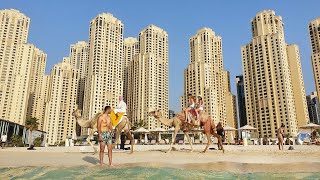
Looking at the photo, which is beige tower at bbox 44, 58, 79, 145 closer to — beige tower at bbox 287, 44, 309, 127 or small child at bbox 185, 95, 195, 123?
beige tower at bbox 287, 44, 309, 127

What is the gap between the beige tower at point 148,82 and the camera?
130m

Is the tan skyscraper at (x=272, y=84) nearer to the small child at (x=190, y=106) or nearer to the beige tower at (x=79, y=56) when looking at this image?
the beige tower at (x=79, y=56)

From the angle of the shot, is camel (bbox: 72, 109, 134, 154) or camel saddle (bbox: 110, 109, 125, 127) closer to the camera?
camel saddle (bbox: 110, 109, 125, 127)

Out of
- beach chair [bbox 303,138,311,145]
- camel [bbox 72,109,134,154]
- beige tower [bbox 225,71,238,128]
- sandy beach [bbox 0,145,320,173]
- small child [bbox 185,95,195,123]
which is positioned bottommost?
sandy beach [bbox 0,145,320,173]

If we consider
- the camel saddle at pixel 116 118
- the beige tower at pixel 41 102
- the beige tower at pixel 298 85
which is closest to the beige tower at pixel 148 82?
the beige tower at pixel 41 102

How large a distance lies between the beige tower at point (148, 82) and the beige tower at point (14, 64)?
4602 cm

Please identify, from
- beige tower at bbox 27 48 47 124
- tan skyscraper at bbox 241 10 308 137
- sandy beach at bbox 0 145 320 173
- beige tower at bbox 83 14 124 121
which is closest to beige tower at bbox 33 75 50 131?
beige tower at bbox 27 48 47 124

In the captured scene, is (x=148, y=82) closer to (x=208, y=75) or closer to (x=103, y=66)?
(x=103, y=66)

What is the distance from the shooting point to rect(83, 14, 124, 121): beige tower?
124 meters

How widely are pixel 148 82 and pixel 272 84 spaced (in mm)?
53839

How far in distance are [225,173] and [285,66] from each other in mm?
127698

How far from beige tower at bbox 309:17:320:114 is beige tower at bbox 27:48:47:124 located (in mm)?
127602

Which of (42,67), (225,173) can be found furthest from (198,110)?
(42,67)

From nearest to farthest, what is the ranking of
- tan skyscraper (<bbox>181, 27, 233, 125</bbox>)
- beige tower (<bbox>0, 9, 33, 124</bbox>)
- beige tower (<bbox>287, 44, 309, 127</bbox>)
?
beige tower (<bbox>0, 9, 33, 124</bbox>) < beige tower (<bbox>287, 44, 309, 127</bbox>) < tan skyscraper (<bbox>181, 27, 233, 125</bbox>)
